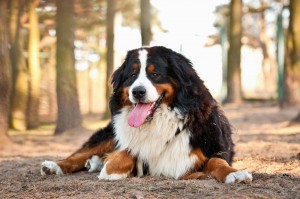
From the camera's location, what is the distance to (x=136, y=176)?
507 cm

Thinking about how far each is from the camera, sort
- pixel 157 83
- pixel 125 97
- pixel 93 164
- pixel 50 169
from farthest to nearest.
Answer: pixel 93 164 → pixel 50 169 → pixel 125 97 → pixel 157 83

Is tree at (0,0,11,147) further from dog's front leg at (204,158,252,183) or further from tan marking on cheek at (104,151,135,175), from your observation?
dog's front leg at (204,158,252,183)

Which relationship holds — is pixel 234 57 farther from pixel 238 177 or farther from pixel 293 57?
pixel 238 177

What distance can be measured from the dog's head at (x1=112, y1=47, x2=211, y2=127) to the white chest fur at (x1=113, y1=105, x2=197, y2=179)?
112 mm

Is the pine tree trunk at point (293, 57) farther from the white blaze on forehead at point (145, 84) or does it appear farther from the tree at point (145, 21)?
the white blaze on forehead at point (145, 84)

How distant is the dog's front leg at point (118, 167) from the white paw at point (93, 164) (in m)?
0.64

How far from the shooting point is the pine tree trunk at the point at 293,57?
12977mm

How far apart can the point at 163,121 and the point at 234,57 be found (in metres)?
16.9

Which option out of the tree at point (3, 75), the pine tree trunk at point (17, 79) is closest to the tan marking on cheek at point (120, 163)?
the tree at point (3, 75)

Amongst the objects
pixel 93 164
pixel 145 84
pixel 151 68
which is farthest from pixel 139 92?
pixel 93 164

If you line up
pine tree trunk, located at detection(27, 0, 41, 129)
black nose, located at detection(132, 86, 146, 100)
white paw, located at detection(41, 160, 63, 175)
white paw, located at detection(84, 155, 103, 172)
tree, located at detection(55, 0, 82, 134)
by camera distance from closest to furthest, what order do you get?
black nose, located at detection(132, 86, 146, 100) < white paw, located at detection(41, 160, 63, 175) < white paw, located at detection(84, 155, 103, 172) < tree, located at detection(55, 0, 82, 134) < pine tree trunk, located at detection(27, 0, 41, 129)

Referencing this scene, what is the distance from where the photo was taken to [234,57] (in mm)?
21250

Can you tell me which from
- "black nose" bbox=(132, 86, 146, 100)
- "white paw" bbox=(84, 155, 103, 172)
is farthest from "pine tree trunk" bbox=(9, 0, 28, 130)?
"black nose" bbox=(132, 86, 146, 100)

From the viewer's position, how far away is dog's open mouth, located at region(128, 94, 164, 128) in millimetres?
4781
